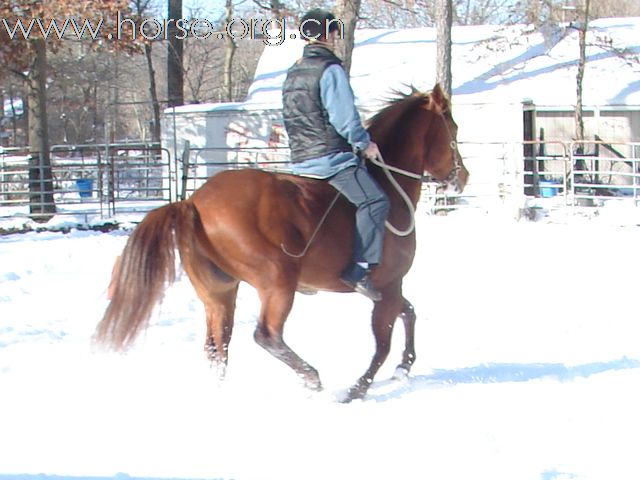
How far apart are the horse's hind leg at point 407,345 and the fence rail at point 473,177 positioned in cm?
926

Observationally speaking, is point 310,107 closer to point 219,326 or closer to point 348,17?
point 219,326

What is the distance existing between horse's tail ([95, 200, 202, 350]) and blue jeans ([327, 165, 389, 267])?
3.11 feet

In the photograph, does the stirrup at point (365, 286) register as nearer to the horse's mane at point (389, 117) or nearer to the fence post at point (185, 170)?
the horse's mane at point (389, 117)

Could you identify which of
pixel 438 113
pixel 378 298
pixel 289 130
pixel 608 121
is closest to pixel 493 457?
pixel 378 298

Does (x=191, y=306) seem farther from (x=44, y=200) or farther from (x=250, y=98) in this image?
(x=250, y=98)

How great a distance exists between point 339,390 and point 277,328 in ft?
2.05

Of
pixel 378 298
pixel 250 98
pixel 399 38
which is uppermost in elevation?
pixel 399 38

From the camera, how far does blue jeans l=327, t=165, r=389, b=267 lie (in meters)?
5.50

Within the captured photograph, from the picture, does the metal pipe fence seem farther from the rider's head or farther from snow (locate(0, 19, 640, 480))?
the rider's head

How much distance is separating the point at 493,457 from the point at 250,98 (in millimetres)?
19694

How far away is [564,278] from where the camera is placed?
10.2m

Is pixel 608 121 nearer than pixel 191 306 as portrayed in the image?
No

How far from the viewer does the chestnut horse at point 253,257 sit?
5.14 meters

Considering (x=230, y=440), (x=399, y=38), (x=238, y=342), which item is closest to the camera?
(x=230, y=440)
